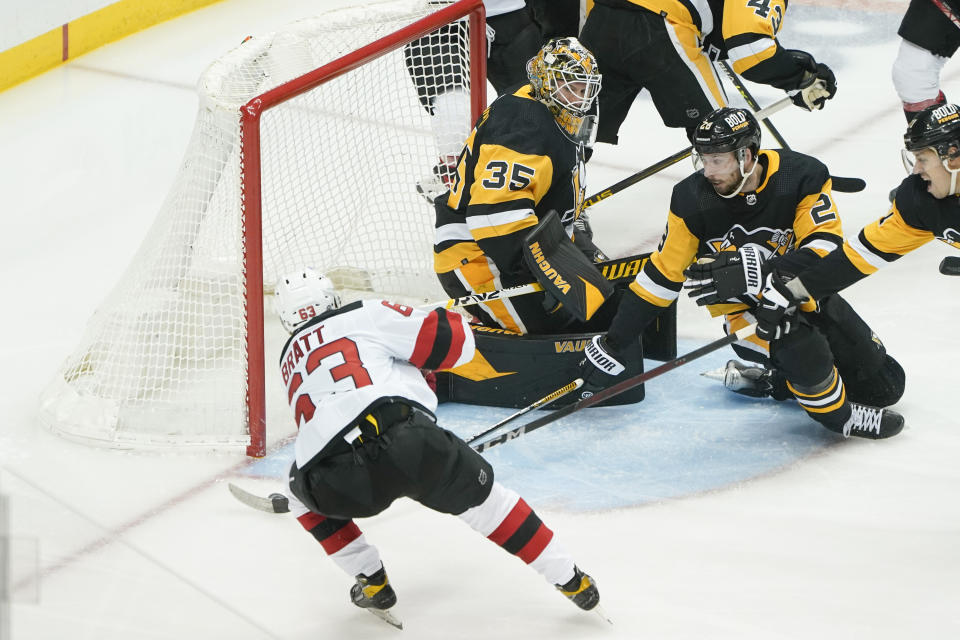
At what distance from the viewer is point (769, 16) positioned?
166 inches

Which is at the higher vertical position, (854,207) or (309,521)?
(854,207)

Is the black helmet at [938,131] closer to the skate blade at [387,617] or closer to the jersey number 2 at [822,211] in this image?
the jersey number 2 at [822,211]

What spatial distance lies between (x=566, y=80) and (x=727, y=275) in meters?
0.67

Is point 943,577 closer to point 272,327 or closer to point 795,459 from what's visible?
point 795,459

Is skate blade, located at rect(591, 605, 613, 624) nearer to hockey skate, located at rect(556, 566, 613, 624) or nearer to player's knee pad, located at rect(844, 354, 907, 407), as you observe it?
hockey skate, located at rect(556, 566, 613, 624)

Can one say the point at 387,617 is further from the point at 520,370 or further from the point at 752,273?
the point at 752,273

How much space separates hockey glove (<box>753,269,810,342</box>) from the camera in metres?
3.40

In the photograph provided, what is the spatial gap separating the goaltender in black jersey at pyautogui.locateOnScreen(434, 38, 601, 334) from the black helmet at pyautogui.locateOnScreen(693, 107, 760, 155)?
41 cm

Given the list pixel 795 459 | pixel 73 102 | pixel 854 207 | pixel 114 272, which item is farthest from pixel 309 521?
→ pixel 73 102

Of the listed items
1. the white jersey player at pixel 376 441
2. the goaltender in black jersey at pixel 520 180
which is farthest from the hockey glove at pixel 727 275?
the white jersey player at pixel 376 441

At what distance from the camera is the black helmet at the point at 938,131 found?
10.1 feet

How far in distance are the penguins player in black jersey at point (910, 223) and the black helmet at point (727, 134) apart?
325mm

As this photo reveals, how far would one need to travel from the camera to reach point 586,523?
336 centimetres

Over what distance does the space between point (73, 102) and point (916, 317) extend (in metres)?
3.55
